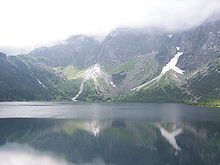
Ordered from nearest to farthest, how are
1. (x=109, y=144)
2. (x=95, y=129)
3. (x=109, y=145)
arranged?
1. (x=109, y=145)
2. (x=109, y=144)
3. (x=95, y=129)

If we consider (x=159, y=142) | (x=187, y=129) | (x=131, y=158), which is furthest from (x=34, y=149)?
(x=187, y=129)

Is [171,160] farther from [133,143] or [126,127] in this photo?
[126,127]

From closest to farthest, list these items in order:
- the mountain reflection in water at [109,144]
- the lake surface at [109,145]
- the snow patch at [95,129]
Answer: the lake surface at [109,145] < the mountain reflection in water at [109,144] < the snow patch at [95,129]

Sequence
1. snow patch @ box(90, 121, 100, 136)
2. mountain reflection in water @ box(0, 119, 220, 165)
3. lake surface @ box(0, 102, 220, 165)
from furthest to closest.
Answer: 1. snow patch @ box(90, 121, 100, 136)
2. mountain reflection in water @ box(0, 119, 220, 165)
3. lake surface @ box(0, 102, 220, 165)

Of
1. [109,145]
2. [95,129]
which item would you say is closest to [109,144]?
[109,145]

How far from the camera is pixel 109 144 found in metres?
72.9

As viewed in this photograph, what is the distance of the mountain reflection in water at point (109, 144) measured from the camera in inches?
2276

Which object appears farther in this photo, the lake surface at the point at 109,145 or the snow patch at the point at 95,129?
the snow patch at the point at 95,129

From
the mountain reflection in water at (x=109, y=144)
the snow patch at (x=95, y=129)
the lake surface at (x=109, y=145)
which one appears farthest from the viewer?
the snow patch at (x=95, y=129)

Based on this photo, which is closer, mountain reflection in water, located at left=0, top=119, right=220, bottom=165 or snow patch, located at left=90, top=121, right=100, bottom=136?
mountain reflection in water, located at left=0, top=119, right=220, bottom=165

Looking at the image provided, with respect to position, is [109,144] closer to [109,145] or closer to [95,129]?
[109,145]

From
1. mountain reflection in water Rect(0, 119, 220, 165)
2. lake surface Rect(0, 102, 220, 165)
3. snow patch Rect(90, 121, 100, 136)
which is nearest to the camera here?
lake surface Rect(0, 102, 220, 165)

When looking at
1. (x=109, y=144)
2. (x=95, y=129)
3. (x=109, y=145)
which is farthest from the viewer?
(x=95, y=129)

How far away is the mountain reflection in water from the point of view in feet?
190
